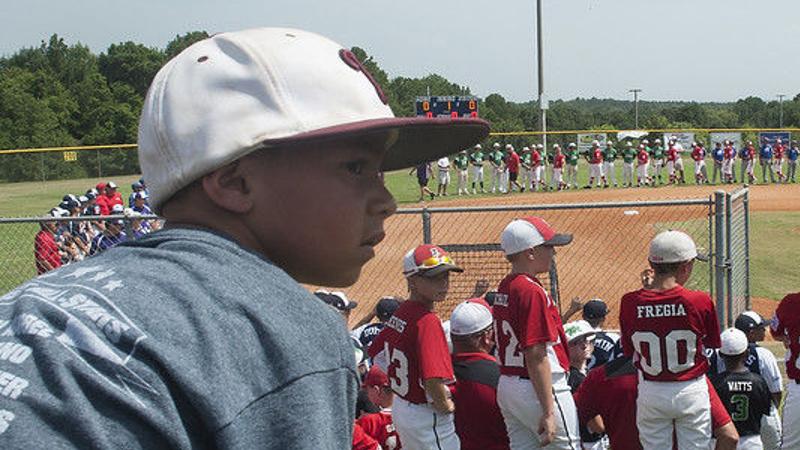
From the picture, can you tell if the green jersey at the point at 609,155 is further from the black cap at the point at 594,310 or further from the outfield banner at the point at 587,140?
the black cap at the point at 594,310

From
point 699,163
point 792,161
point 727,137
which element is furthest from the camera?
point 727,137

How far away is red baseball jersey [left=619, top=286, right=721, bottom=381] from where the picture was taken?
560 centimetres

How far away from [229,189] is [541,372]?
436 cm

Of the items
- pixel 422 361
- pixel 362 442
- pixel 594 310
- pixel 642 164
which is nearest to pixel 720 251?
pixel 594 310

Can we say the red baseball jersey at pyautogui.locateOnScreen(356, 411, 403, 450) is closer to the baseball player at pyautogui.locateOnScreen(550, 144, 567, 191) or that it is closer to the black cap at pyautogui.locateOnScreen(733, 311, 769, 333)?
the black cap at pyautogui.locateOnScreen(733, 311, 769, 333)

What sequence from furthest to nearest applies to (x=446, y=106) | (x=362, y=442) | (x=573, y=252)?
(x=446, y=106), (x=573, y=252), (x=362, y=442)

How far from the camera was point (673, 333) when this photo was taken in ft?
18.4

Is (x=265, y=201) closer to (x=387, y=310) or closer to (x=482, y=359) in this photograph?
(x=482, y=359)

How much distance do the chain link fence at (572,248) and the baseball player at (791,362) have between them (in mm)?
2090

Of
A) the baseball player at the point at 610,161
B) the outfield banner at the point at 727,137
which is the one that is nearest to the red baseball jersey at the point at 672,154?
the baseball player at the point at 610,161

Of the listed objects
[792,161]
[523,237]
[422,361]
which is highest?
[523,237]

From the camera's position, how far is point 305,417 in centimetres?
103

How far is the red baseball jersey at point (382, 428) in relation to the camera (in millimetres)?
5637

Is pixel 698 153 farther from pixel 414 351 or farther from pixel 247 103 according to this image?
pixel 247 103
